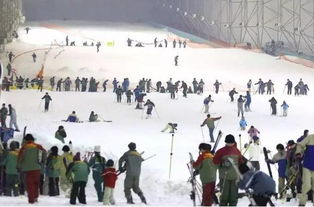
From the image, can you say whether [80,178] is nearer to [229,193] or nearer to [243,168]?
[229,193]

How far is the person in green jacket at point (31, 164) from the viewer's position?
10.2 m

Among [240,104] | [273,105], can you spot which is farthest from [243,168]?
[273,105]

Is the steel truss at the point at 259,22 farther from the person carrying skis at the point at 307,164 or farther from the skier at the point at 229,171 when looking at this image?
the skier at the point at 229,171

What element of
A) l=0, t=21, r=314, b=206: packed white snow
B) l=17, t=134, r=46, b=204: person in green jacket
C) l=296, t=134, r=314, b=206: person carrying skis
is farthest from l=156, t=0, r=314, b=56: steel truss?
l=17, t=134, r=46, b=204: person in green jacket

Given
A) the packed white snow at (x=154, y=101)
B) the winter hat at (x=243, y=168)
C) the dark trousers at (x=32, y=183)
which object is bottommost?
the dark trousers at (x=32, y=183)

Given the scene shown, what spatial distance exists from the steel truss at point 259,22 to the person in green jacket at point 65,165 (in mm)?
39225

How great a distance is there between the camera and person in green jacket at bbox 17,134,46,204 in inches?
400

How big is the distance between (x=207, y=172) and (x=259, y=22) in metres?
47.6

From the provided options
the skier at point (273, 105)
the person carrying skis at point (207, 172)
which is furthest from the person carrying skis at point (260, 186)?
the skier at point (273, 105)

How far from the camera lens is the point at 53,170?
12633 millimetres

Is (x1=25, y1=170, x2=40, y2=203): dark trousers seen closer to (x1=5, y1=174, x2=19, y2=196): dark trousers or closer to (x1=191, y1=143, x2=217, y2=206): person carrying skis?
(x1=5, y1=174, x2=19, y2=196): dark trousers

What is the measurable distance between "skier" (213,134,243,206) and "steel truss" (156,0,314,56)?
140ft

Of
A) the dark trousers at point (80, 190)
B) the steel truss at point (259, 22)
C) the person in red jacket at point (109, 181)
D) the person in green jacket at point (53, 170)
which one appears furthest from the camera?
the steel truss at point (259, 22)

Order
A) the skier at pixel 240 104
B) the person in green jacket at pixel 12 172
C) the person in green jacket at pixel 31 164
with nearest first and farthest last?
the person in green jacket at pixel 31 164
the person in green jacket at pixel 12 172
the skier at pixel 240 104
